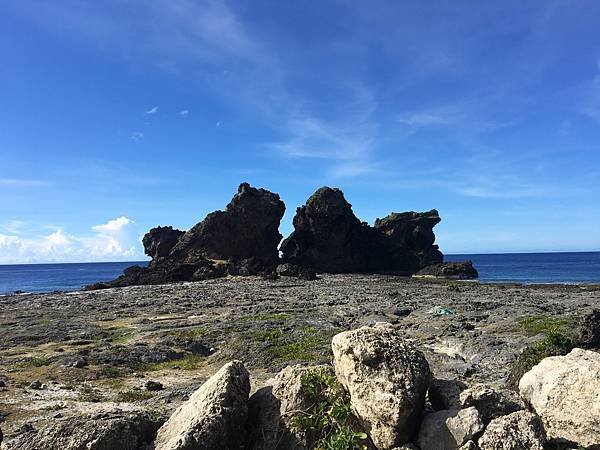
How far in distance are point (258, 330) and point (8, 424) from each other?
1700 cm

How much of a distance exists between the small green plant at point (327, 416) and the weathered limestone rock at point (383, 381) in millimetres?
234

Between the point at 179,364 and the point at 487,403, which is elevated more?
the point at 487,403

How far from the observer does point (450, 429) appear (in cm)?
794

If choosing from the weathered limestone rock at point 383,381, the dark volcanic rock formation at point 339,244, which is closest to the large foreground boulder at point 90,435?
the weathered limestone rock at point 383,381

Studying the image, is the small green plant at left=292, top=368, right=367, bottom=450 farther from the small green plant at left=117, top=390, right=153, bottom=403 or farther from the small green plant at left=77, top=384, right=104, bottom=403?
the small green plant at left=77, top=384, right=104, bottom=403

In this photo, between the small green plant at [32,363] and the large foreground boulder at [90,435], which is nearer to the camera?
the large foreground boulder at [90,435]

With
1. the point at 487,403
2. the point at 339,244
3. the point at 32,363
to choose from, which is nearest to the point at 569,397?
the point at 487,403

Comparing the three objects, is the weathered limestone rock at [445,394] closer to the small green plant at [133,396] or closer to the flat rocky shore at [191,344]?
the flat rocky shore at [191,344]

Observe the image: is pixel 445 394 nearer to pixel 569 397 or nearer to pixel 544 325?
pixel 569 397

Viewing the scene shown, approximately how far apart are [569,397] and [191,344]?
2182 centimetres

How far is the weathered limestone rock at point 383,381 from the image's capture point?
314 inches

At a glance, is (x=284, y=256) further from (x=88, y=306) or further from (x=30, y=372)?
(x=30, y=372)

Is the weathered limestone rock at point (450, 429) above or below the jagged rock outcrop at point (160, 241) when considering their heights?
below

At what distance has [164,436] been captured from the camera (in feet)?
29.5
